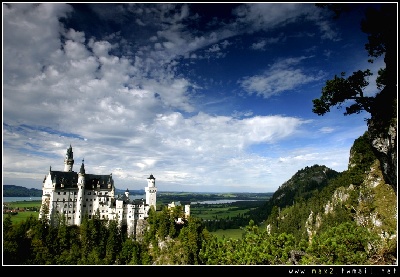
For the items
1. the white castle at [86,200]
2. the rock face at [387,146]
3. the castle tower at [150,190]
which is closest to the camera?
the rock face at [387,146]

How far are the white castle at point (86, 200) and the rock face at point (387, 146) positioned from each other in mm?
67651

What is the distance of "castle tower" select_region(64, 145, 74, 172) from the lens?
7800 centimetres

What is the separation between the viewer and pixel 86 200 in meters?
73.8

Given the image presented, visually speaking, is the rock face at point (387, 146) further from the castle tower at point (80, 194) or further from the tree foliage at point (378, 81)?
the castle tower at point (80, 194)

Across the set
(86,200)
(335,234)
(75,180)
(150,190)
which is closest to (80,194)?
(86,200)

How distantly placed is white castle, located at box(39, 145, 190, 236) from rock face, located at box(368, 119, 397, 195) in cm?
6765

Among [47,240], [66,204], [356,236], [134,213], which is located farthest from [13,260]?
[356,236]

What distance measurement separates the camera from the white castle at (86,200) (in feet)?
226

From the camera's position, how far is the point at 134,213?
74.3 m

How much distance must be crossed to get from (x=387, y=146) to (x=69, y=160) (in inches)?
3165

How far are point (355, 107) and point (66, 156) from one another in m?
79.9

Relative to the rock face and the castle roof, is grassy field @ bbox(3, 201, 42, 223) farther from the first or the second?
the rock face

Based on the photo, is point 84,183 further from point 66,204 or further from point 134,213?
point 134,213

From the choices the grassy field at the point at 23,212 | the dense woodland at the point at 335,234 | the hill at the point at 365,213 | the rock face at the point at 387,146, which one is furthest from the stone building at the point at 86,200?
the rock face at the point at 387,146
